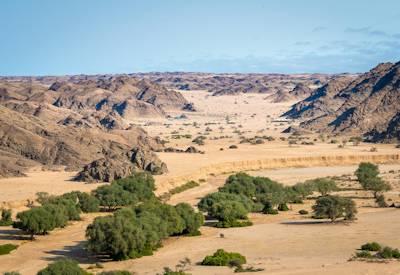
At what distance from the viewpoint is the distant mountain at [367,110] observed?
4313 inches

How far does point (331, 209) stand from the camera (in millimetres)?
45844

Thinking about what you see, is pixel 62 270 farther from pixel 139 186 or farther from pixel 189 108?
pixel 189 108

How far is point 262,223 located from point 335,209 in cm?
556

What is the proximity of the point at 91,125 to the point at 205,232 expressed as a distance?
62240 millimetres

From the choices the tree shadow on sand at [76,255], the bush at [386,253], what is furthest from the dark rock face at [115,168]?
the bush at [386,253]

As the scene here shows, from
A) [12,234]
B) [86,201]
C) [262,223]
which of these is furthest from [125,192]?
[262,223]

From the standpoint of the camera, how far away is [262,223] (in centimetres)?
4819

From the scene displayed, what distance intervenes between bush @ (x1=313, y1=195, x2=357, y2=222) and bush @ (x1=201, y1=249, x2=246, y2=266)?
42.3 feet

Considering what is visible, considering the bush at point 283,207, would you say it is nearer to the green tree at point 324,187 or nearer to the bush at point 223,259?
the green tree at point 324,187

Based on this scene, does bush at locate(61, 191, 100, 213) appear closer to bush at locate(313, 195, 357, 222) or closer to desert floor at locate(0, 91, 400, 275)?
desert floor at locate(0, 91, 400, 275)

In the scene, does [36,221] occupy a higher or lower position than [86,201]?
lower

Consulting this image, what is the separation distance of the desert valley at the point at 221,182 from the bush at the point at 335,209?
23 cm

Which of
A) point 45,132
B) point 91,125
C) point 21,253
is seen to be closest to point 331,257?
point 21,253

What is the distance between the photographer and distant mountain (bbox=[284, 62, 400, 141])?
109562 millimetres
